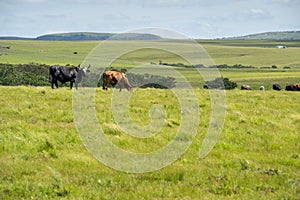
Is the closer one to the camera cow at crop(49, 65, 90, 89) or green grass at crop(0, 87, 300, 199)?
green grass at crop(0, 87, 300, 199)

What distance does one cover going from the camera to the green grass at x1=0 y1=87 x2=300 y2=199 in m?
7.86

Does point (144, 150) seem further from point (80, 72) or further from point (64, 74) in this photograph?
point (80, 72)

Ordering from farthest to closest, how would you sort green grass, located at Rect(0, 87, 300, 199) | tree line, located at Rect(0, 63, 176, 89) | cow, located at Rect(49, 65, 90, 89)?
tree line, located at Rect(0, 63, 176, 89) < cow, located at Rect(49, 65, 90, 89) < green grass, located at Rect(0, 87, 300, 199)

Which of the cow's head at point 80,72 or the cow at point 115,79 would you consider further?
the cow's head at point 80,72

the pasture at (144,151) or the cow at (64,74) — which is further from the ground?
the cow at (64,74)

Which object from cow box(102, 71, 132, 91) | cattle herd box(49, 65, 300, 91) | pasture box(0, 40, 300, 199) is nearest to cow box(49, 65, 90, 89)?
cattle herd box(49, 65, 300, 91)

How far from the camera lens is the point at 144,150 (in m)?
10.8

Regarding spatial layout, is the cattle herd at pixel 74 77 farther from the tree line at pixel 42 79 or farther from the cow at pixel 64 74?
the tree line at pixel 42 79

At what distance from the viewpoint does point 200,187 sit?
8203mm

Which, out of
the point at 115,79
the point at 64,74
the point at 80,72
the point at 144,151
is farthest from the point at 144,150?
the point at 80,72

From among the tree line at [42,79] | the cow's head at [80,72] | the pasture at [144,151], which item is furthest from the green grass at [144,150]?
the tree line at [42,79]

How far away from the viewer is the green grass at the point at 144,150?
7.86m

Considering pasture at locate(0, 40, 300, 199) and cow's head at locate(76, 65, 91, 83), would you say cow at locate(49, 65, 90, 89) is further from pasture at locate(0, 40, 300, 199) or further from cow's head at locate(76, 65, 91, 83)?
pasture at locate(0, 40, 300, 199)

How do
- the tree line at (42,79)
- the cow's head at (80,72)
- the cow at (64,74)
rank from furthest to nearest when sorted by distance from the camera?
the tree line at (42,79), the cow's head at (80,72), the cow at (64,74)
